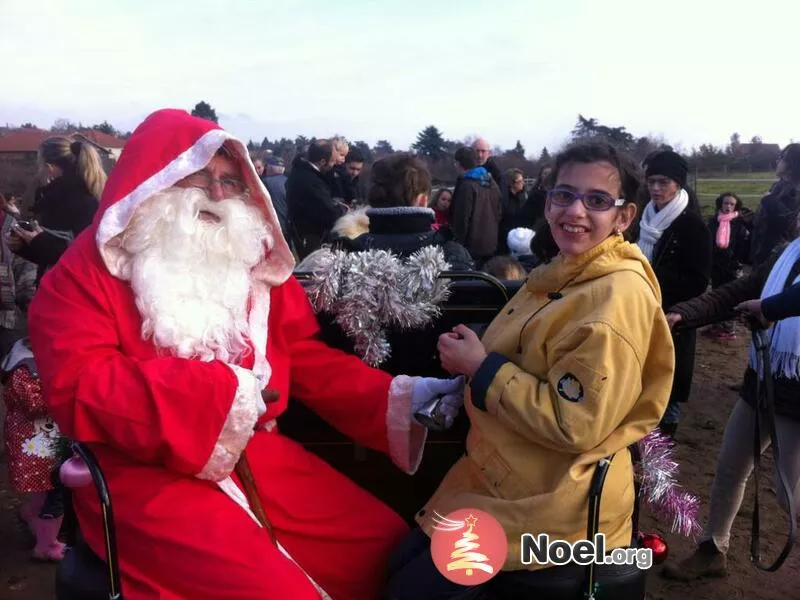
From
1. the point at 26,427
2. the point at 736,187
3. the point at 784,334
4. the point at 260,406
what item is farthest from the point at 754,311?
the point at 736,187

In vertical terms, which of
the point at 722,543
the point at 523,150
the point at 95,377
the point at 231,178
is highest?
the point at 523,150

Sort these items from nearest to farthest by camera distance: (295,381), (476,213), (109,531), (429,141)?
(109,531) < (295,381) < (476,213) < (429,141)

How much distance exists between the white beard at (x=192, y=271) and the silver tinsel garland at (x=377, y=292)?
29 cm

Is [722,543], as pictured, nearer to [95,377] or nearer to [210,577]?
[210,577]

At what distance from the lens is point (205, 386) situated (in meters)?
1.95

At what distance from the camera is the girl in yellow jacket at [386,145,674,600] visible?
1.68 metres

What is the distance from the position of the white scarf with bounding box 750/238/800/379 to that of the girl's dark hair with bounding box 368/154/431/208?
1.73 meters

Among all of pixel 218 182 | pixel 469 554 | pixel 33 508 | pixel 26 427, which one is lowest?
pixel 33 508

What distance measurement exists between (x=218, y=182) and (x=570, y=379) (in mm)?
1419

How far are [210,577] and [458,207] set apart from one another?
16.8 ft

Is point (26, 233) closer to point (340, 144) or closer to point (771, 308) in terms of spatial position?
point (771, 308)

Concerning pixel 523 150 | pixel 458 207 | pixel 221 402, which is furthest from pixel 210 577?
pixel 523 150

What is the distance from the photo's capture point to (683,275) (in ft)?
14.2

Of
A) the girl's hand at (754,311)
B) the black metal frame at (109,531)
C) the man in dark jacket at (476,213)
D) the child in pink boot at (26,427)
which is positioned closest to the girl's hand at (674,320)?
the girl's hand at (754,311)
